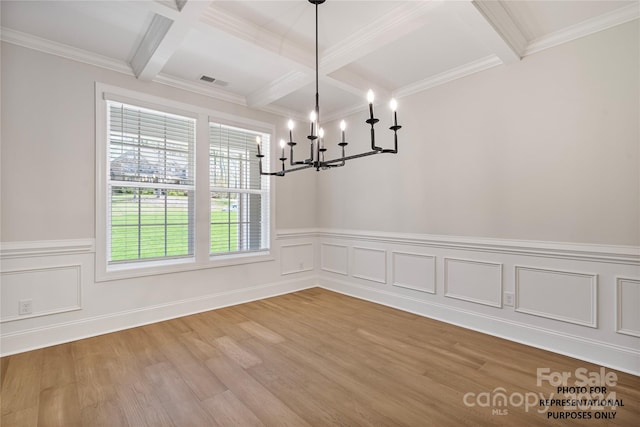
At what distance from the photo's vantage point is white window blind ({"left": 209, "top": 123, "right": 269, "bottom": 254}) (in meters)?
Answer: 3.93

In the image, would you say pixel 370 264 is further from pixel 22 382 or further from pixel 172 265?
pixel 22 382

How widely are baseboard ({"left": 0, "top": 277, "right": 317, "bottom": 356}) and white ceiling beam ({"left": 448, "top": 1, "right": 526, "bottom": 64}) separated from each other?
366 centimetres

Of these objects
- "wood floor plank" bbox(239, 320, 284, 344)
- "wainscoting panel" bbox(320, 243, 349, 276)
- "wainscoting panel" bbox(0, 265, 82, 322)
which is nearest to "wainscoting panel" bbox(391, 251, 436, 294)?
"wainscoting panel" bbox(320, 243, 349, 276)

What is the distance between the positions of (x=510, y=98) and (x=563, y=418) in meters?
2.59

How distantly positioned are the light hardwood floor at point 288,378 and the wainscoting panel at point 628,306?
0.34 metres

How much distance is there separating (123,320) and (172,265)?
69 centimetres

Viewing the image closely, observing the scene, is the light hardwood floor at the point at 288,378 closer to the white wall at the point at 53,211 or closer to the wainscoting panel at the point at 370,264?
the white wall at the point at 53,211

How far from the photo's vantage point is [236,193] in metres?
4.13

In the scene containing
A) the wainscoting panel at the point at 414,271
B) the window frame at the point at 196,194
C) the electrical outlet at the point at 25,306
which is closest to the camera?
the electrical outlet at the point at 25,306

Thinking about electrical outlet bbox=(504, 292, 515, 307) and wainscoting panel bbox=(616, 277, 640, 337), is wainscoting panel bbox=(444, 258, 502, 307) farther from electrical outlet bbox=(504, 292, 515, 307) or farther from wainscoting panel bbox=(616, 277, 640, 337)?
wainscoting panel bbox=(616, 277, 640, 337)

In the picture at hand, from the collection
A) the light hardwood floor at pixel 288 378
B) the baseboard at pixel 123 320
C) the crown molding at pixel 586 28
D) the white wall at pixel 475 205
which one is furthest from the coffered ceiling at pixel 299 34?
the light hardwood floor at pixel 288 378

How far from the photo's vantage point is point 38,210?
2.70 metres

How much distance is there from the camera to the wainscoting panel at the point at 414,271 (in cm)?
350

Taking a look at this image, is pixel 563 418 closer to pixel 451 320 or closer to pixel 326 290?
pixel 451 320
